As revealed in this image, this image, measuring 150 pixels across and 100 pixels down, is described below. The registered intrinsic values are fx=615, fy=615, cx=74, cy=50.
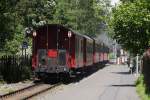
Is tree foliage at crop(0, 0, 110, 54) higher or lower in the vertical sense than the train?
higher

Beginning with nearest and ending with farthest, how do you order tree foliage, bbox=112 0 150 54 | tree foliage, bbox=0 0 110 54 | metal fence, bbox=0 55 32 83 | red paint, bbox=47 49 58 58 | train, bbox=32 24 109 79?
tree foliage, bbox=112 0 150 54
train, bbox=32 24 109 79
red paint, bbox=47 49 58 58
tree foliage, bbox=0 0 110 54
metal fence, bbox=0 55 32 83

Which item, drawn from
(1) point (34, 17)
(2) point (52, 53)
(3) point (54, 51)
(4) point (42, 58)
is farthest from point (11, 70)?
(1) point (34, 17)

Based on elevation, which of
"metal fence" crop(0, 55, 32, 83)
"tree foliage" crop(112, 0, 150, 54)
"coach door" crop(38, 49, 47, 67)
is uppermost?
"tree foliage" crop(112, 0, 150, 54)

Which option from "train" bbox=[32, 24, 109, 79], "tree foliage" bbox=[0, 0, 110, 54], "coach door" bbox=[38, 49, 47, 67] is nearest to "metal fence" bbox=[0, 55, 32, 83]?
"tree foliage" bbox=[0, 0, 110, 54]

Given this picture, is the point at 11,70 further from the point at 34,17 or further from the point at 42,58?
the point at 34,17

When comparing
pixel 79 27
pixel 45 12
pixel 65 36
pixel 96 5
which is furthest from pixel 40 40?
pixel 96 5

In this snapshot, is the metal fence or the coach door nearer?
the coach door

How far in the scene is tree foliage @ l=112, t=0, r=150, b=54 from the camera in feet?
95.5

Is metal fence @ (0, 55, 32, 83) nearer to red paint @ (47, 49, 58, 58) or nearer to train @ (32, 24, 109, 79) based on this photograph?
train @ (32, 24, 109, 79)

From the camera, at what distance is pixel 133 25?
29484 millimetres

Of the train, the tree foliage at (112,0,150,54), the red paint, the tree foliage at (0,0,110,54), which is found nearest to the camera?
the tree foliage at (112,0,150,54)

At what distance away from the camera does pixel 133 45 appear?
30250mm

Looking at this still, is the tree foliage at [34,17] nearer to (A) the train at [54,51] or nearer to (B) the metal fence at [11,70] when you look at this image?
(B) the metal fence at [11,70]

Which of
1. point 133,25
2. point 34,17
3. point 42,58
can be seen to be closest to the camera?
point 133,25
